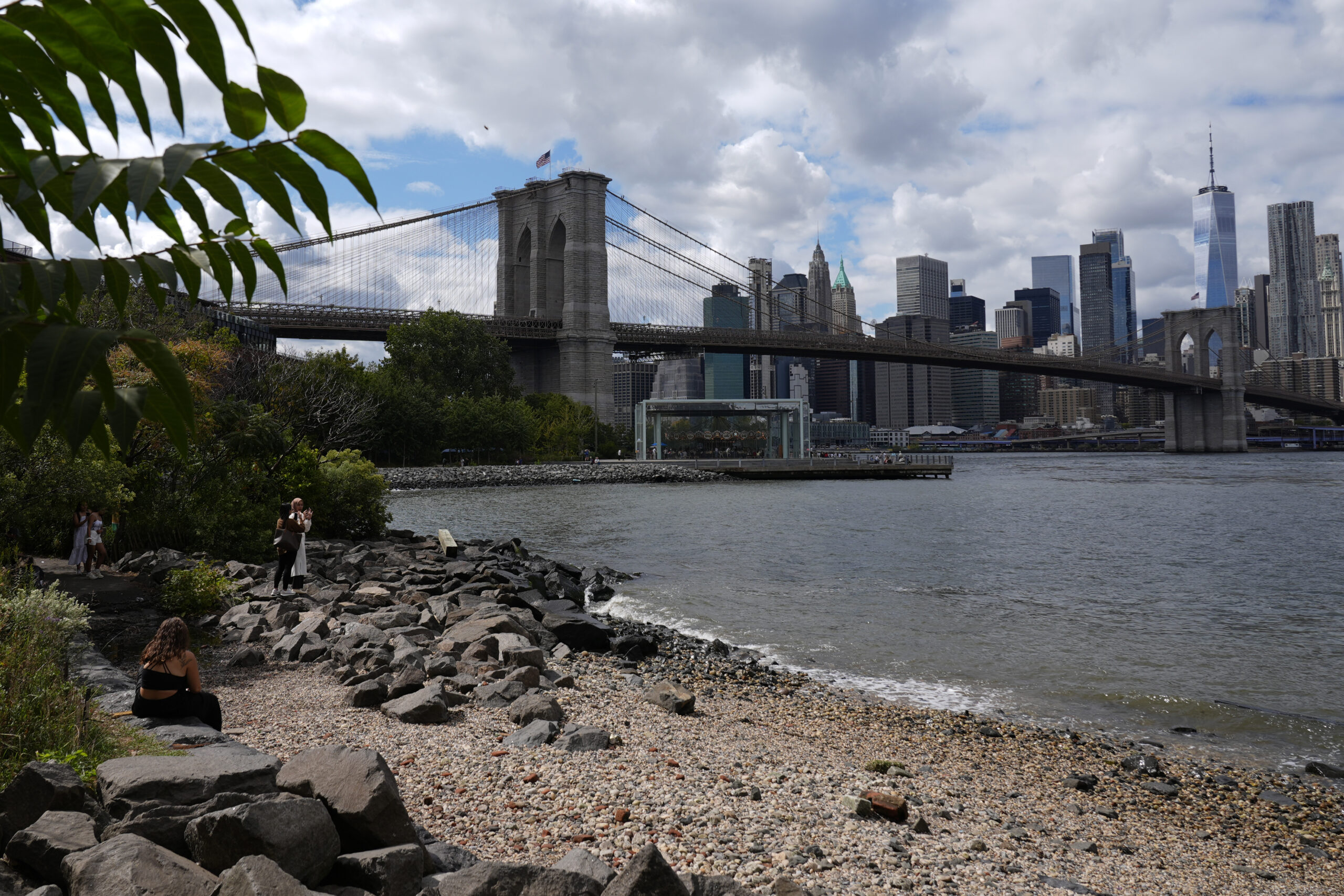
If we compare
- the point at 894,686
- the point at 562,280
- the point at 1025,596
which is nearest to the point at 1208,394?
the point at 562,280

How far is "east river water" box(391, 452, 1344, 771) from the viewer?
949cm

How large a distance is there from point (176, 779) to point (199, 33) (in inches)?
144

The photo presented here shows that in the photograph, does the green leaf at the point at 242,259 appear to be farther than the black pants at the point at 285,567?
No

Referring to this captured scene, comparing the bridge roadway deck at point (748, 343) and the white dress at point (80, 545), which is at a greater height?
the bridge roadway deck at point (748, 343)

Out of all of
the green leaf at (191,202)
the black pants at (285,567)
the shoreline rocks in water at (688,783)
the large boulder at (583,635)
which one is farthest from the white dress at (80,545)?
the green leaf at (191,202)

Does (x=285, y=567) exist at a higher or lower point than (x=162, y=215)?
lower

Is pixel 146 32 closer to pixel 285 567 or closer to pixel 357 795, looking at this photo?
pixel 357 795

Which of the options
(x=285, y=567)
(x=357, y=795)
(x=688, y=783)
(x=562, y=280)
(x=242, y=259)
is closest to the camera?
(x=242, y=259)

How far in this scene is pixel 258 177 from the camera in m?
1.26

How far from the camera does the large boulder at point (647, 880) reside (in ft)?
11.3

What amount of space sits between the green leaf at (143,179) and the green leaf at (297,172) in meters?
0.14

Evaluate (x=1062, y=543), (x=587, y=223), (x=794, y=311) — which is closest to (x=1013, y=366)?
(x=794, y=311)

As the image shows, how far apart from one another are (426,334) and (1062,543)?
5335 cm

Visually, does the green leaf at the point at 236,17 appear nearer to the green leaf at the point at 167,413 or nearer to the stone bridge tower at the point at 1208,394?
the green leaf at the point at 167,413
